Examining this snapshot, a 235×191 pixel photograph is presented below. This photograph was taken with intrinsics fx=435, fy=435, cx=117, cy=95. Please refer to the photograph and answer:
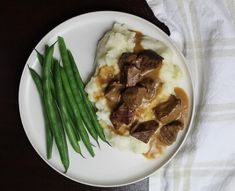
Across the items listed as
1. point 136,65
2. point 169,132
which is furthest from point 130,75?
point 169,132

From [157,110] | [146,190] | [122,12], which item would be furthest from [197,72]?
[146,190]

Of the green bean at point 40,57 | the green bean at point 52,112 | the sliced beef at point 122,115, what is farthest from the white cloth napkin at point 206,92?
the green bean at point 40,57

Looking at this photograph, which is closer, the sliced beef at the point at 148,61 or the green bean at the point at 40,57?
the sliced beef at the point at 148,61

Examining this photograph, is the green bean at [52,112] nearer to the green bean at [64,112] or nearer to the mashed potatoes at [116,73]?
the green bean at [64,112]

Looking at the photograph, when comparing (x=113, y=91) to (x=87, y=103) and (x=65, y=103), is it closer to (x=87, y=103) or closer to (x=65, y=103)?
(x=87, y=103)

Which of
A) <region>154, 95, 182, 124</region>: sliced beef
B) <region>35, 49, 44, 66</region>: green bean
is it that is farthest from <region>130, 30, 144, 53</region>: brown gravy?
<region>35, 49, 44, 66</region>: green bean
